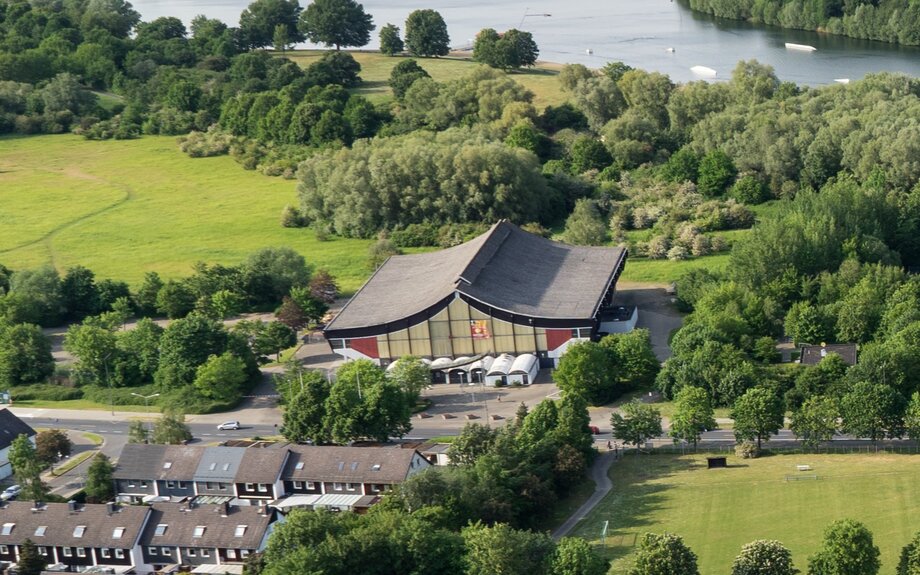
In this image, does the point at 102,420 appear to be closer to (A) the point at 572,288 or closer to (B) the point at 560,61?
(A) the point at 572,288

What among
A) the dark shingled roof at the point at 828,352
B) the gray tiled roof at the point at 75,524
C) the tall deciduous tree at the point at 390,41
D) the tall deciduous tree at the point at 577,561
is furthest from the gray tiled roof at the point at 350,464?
the tall deciduous tree at the point at 390,41

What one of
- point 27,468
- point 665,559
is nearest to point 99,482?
point 27,468

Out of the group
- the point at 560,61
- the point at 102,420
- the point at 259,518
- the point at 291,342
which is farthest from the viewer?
the point at 560,61

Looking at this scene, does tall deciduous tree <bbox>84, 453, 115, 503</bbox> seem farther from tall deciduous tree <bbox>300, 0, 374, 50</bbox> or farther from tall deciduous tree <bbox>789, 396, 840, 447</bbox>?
tall deciduous tree <bbox>300, 0, 374, 50</bbox>

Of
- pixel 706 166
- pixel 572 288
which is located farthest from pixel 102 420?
pixel 706 166

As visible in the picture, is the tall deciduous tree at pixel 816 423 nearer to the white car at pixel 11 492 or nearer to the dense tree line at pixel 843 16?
the white car at pixel 11 492

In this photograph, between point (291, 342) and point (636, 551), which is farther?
point (291, 342)
